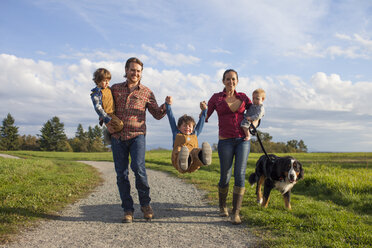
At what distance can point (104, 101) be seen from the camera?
5.39 metres

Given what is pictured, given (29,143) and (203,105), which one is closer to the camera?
(203,105)

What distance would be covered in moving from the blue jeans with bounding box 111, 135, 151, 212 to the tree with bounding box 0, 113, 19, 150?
85141mm

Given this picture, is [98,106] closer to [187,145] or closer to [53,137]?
[187,145]

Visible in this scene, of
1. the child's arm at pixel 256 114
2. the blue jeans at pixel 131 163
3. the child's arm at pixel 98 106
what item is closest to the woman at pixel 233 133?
the child's arm at pixel 256 114

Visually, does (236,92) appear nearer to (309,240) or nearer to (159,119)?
(159,119)

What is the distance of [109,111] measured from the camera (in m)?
5.43

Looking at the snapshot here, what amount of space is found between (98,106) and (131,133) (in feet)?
2.58

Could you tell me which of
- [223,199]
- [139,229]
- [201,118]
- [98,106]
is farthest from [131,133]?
[223,199]

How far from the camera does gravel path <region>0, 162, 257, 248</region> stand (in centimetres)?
436

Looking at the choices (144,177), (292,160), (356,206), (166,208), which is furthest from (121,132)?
(356,206)

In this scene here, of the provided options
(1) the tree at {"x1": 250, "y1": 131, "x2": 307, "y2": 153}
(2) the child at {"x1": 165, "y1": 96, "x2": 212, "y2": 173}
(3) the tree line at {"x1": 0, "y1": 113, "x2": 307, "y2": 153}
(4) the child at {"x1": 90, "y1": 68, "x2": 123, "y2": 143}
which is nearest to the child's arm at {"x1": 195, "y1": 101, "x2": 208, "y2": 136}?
(2) the child at {"x1": 165, "y1": 96, "x2": 212, "y2": 173}

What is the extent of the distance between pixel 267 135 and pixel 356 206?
6311cm

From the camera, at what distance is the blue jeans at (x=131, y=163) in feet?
17.8

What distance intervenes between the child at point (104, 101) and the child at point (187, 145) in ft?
3.47
